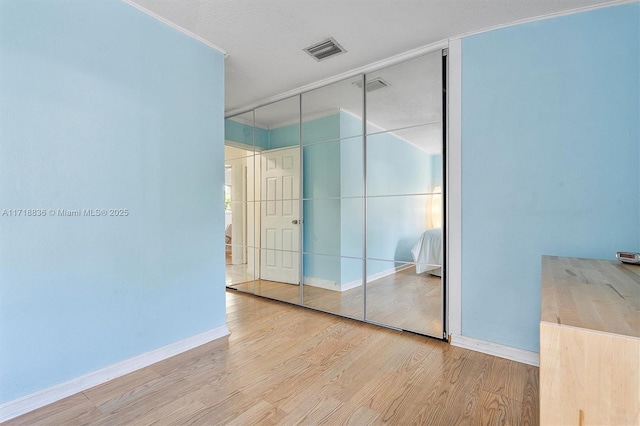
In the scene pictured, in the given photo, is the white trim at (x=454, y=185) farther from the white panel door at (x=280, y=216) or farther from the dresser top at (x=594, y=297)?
the white panel door at (x=280, y=216)

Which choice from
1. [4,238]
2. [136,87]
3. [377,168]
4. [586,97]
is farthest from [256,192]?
[586,97]

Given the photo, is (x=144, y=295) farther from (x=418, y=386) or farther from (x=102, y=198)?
(x=418, y=386)

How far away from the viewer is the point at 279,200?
3752 mm

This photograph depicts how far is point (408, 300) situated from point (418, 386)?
0.99 m

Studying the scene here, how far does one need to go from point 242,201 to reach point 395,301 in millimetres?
2489

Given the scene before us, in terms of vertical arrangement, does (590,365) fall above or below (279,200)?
below

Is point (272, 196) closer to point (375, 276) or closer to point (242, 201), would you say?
point (242, 201)

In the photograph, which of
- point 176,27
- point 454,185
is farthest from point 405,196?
point 176,27

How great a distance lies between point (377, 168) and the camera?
2.84 meters

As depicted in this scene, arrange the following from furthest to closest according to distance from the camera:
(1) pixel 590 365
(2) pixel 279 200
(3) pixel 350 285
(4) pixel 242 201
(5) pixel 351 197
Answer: (4) pixel 242 201 → (2) pixel 279 200 → (3) pixel 350 285 → (5) pixel 351 197 → (1) pixel 590 365

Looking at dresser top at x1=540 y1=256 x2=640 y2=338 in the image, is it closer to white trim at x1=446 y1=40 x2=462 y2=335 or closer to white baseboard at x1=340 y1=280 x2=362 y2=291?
white trim at x1=446 y1=40 x2=462 y2=335

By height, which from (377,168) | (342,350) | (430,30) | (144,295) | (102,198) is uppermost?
(430,30)

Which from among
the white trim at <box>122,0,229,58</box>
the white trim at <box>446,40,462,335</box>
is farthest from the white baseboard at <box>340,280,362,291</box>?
the white trim at <box>122,0,229,58</box>

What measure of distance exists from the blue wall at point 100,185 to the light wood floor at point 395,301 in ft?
3.98
